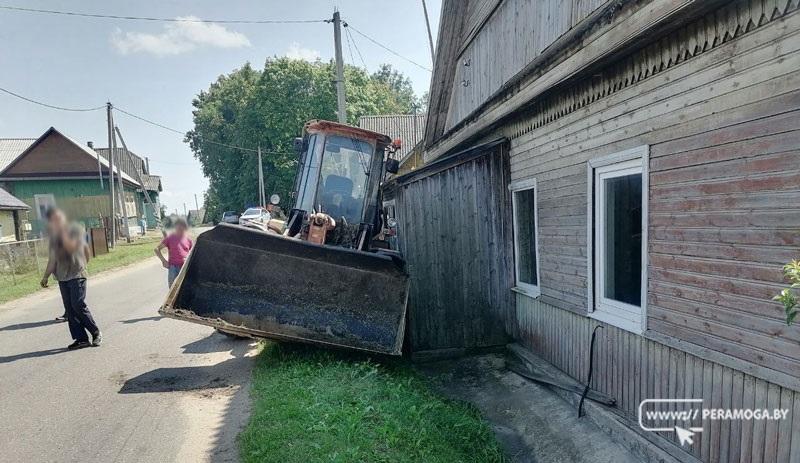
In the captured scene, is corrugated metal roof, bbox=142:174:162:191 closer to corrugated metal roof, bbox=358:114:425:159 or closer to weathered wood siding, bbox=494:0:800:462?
corrugated metal roof, bbox=358:114:425:159

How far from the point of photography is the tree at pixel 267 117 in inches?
1265

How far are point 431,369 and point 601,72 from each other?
3.96m

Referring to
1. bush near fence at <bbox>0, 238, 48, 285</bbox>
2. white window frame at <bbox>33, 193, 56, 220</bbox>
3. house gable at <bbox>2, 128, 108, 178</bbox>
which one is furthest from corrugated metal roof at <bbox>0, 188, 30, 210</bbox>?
white window frame at <bbox>33, 193, 56, 220</bbox>

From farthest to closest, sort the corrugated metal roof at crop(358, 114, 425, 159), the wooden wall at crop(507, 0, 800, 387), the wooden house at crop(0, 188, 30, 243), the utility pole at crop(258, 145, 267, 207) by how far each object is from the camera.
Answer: the utility pole at crop(258, 145, 267, 207) → the corrugated metal roof at crop(358, 114, 425, 159) → the wooden house at crop(0, 188, 30, 243) → the wooden wall at crop(507, 0, 800, 387)

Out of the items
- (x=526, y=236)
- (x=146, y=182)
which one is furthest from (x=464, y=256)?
(x=146, y=182)

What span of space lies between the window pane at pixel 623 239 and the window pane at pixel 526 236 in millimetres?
1538

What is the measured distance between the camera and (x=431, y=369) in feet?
17.7

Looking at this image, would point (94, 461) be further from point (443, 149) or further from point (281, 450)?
point (443, 149)

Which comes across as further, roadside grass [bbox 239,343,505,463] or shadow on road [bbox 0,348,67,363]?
shadow on road [bbox 0,348,67,363]

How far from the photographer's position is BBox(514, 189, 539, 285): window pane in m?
5.15

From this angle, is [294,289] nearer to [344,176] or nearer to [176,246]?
[344,176]

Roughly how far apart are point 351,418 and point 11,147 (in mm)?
44528

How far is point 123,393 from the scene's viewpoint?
4137 millimetres

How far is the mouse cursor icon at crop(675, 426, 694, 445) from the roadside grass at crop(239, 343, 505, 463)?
1.40 m
